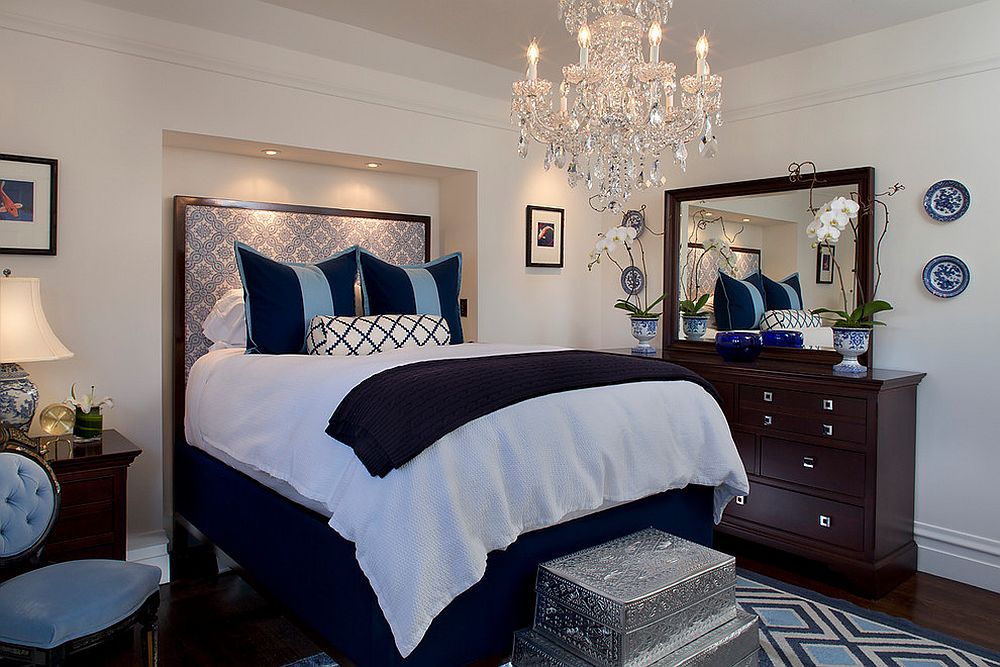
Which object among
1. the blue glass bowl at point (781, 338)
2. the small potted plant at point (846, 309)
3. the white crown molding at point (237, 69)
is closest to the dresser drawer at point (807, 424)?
the small potted plant at point (846, 309)

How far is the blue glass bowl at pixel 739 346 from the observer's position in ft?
12.3

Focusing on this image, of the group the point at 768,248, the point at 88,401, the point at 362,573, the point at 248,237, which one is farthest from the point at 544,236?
the point at 362,573

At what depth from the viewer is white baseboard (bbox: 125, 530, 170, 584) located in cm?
308

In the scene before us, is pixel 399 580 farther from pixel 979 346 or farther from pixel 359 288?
pixel 979 346

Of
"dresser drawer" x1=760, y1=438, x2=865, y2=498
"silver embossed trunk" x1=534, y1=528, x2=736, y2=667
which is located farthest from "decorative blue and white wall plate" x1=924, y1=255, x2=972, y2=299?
"silver embossed trunk" x1=534, y1=528, x2=736, y2=667

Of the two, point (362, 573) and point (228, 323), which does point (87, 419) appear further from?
point (362, 573)

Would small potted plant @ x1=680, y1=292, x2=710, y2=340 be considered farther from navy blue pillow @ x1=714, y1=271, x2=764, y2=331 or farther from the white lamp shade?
the white lamp shade

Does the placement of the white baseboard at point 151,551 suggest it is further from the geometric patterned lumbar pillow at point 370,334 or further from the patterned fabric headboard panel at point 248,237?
the geometric patterned lumbar pillow at point 370,334

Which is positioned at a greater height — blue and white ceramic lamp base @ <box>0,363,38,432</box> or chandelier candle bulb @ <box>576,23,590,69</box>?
chandelier candle bulb @ <box>576,23,590,69</box>

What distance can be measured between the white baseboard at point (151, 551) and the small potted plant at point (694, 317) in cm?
304

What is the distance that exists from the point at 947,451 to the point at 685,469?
5.36 ft

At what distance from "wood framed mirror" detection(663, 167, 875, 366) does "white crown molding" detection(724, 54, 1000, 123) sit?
1.38ft

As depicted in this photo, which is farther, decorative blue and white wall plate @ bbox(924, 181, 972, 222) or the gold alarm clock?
decorative blue and white wall plate @ bbox(924, 181, 972, 222)

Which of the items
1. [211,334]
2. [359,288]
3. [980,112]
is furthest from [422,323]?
[980,112]
